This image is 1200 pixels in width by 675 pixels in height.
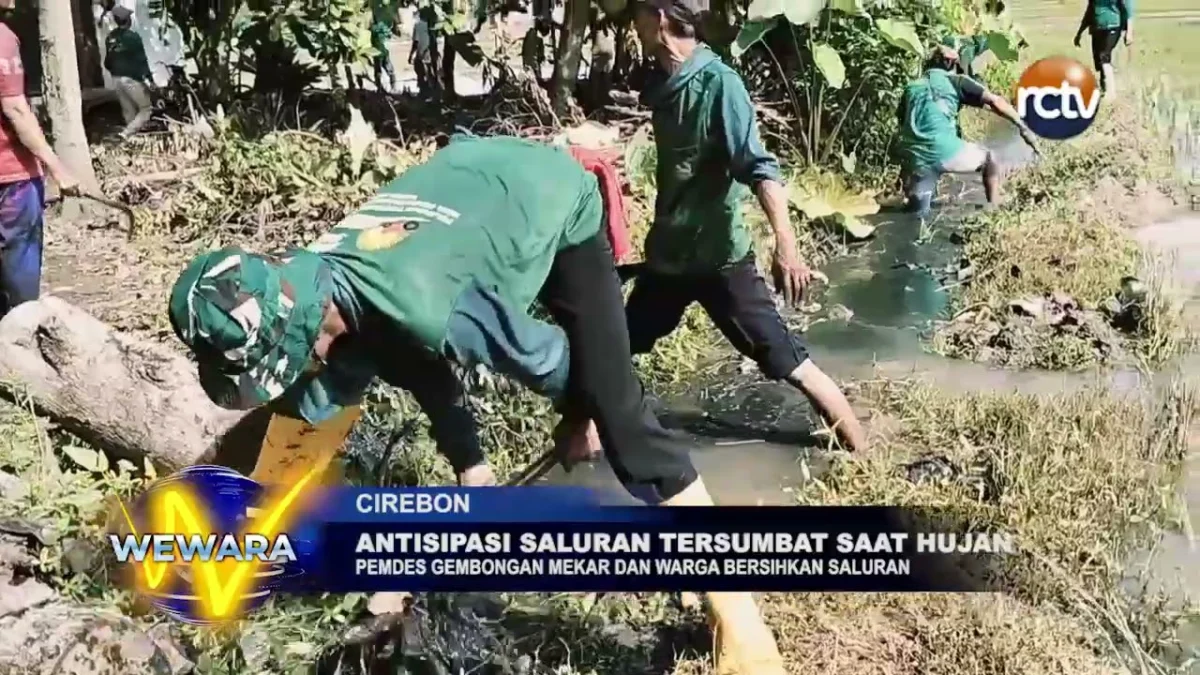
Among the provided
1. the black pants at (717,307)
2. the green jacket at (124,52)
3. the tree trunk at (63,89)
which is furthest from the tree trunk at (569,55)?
the tree trunk at (63,89)

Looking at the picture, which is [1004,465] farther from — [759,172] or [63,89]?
[63,89]

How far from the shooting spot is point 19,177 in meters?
2.58

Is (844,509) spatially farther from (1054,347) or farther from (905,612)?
(1054,347)

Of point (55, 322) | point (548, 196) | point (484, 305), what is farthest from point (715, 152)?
point (55, 322)

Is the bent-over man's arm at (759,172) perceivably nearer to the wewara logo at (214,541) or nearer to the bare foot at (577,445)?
the bare foot at (577,445)

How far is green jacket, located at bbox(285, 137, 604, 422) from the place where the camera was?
2.42 metres

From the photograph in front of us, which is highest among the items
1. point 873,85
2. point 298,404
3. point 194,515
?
point 873,85

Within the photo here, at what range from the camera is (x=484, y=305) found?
245 centimetres

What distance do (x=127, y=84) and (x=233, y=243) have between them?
40cm

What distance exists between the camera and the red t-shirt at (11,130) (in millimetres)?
2525

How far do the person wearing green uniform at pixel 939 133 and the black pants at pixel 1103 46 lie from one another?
0.18 meters

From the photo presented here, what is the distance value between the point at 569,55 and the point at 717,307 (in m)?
0.57

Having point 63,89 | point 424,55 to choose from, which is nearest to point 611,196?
point 424,55

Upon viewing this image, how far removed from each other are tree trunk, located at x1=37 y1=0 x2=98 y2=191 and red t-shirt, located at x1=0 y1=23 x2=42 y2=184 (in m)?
0.05
